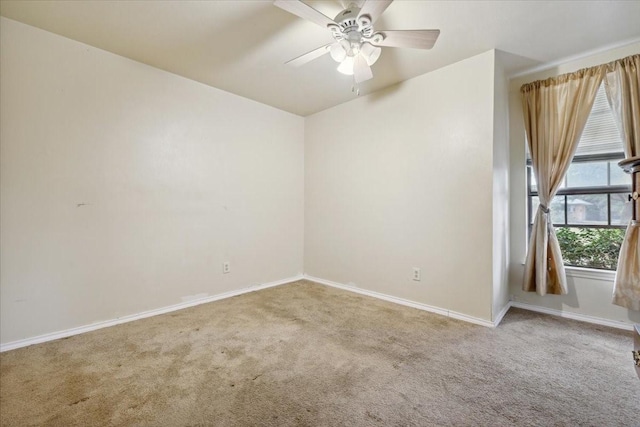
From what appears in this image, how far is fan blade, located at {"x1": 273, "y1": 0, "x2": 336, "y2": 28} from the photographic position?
1.47 meters

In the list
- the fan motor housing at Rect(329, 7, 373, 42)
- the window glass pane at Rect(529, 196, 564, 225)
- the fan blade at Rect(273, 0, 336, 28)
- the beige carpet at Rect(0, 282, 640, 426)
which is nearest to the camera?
the beige carpet at Rect(0, 282, 640, 426)

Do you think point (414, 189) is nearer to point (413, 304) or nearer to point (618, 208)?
point (413, 304)

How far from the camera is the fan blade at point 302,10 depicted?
147 centimetres

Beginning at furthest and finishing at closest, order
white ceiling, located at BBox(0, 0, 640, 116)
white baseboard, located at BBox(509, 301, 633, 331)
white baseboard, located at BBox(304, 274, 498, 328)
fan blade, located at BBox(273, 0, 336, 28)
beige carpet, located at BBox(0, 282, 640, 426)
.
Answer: white baseboard, located at BBox(304, 274, 498, 328)
white baseboard, located at BBox(509, 301, 633, 331)
white ceiling, located at BBox(0, 0, 640, 116)
fan blade, located at BBox(273, 0, 336, 28)
beige carpet, located at BBox(0, 282, 640, 426)

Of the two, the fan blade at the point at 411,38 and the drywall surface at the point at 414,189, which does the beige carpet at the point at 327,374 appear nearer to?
the drywall surface at the point at 414,189

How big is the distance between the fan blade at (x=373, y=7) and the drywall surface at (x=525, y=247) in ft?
6.80

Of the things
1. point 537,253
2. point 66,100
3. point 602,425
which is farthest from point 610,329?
point 66,100

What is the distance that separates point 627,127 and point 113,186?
4.40m

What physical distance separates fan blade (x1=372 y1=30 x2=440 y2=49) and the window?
188 centimetres

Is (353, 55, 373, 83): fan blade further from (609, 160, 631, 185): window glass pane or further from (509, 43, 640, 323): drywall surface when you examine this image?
(609, 160, 631, 185): window glass pane

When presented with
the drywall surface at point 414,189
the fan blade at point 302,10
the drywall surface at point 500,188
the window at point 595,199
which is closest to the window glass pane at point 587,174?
the window at point 595,199

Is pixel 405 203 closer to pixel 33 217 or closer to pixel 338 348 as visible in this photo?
pixel 338 348

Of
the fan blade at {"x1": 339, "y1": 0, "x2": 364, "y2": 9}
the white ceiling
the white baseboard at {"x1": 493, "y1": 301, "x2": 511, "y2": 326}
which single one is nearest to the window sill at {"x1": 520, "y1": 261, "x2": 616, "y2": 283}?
the white baseboard at {"x1": 493, "y1": 301, "x2": 511, "y2": 326}

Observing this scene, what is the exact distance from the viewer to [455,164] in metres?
2.57
